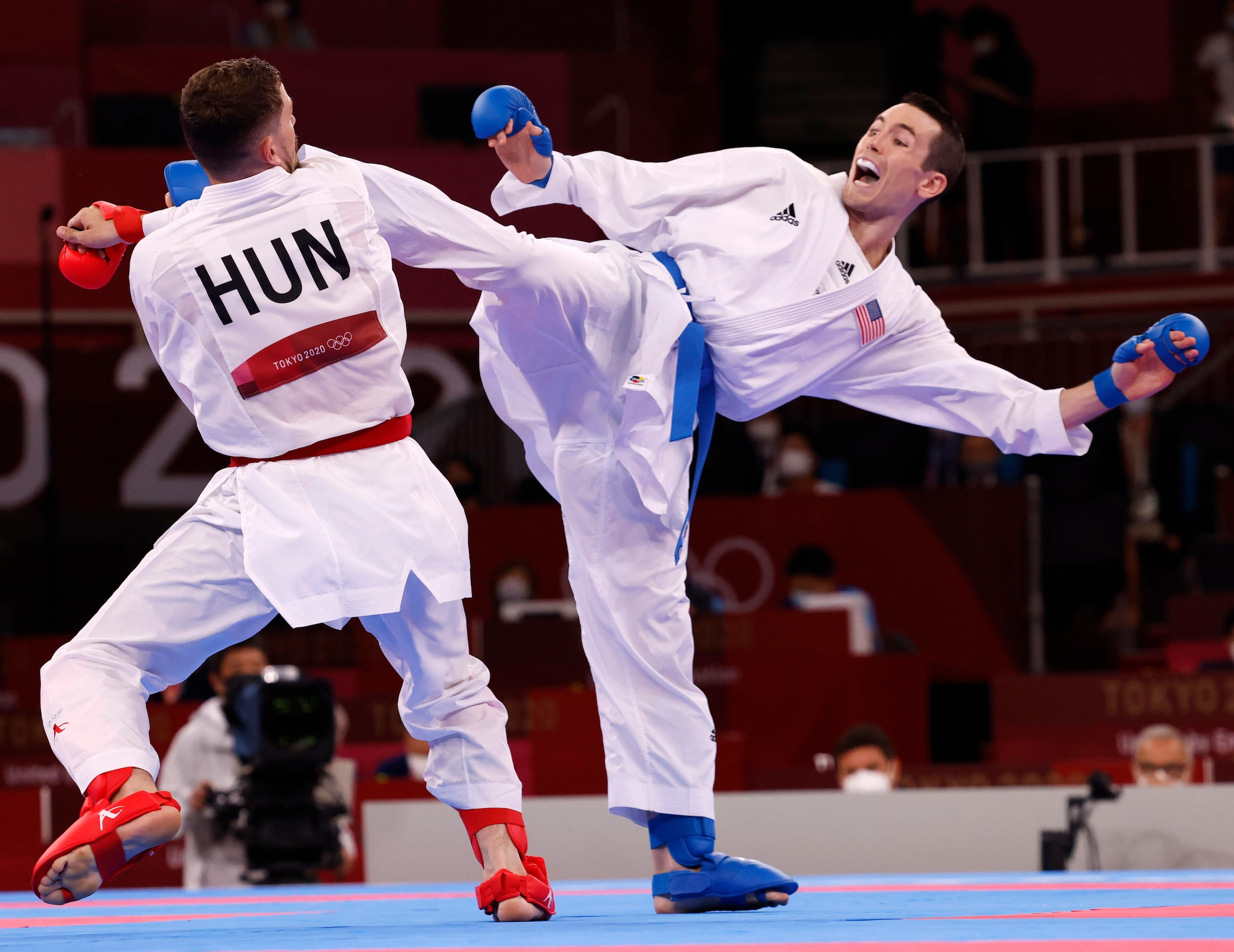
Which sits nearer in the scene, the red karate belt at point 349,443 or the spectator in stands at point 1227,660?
the red karate belt at point 349,443

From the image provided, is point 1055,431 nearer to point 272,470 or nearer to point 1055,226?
point 272,470

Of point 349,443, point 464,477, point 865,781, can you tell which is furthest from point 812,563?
point 349,443

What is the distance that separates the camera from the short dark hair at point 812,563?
8.07 m

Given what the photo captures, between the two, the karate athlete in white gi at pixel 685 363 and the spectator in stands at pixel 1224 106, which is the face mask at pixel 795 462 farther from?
the karate athlete in white gi at pixel 685 363

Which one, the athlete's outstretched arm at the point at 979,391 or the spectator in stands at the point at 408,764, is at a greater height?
the athlete's outstretched arm at the point at 979,391

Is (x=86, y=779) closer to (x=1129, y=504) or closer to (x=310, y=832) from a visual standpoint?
A: (x=310, y=832)

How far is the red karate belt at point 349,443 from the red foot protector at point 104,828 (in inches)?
23.6

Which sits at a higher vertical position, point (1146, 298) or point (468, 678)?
point (1146, 298)

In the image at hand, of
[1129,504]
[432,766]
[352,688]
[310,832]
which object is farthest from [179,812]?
[1129,504]

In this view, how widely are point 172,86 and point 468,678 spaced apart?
9925mm

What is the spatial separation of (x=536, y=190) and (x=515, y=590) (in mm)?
5153

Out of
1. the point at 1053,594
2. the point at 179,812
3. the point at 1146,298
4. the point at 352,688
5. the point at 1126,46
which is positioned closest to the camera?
the point at 179,812

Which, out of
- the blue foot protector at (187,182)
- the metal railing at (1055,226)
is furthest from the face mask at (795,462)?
the blue foot protector at (187,182)

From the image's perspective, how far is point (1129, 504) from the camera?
9.18m
